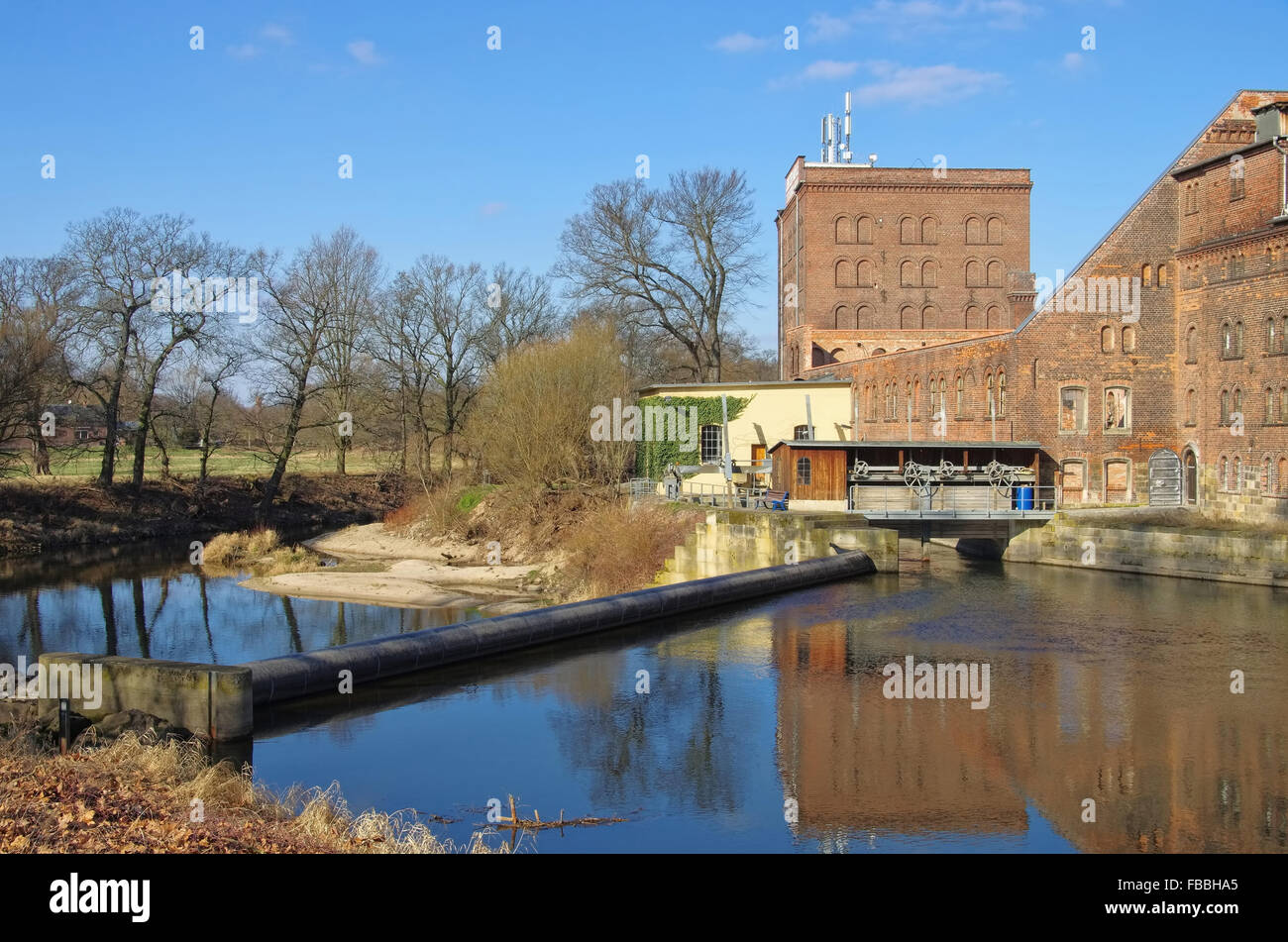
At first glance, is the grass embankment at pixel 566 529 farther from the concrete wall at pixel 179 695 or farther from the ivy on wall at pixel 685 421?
the concrete wall at pixel 179 695

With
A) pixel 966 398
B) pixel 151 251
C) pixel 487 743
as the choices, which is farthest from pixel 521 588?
pixel 151 251

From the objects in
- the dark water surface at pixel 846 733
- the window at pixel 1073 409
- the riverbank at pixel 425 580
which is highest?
the window at pixel 1073 409

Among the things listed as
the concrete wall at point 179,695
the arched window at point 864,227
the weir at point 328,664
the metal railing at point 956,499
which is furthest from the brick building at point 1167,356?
the concrete wall at point 179,695

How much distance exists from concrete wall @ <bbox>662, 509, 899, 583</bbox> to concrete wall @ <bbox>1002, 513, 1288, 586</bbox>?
5.04 metres

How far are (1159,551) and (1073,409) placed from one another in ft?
23.7

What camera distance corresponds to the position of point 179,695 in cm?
1405

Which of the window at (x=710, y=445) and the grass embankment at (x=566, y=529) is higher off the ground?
the window at (x=710, y=445)

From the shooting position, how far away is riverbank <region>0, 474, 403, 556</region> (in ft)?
148

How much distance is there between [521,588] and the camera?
35062 mm

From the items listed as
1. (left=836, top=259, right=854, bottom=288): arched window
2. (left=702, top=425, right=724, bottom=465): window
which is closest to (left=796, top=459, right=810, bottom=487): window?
(left=702, top=425, right=724, bottom=465): window

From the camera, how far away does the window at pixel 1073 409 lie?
34.8 metres

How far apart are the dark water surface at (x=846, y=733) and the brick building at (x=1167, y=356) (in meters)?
7.83

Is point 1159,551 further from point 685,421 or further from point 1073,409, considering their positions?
point 685,421
